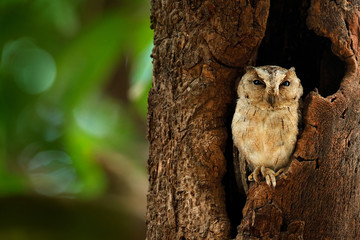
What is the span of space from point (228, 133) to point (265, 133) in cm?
24

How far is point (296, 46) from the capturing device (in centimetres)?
320

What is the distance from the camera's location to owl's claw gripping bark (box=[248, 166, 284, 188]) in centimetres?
247

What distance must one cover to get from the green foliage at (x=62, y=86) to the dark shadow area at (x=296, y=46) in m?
1.12

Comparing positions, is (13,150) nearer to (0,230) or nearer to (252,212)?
(0,230)

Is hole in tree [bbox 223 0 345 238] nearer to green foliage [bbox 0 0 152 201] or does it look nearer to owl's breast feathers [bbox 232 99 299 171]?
owl's breast feathers [bbox 232 99 299 171]

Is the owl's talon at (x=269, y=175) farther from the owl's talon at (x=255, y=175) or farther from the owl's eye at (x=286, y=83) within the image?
the owl's eye at (x=286, y=83)

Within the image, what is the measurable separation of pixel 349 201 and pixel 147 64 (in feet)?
5.54

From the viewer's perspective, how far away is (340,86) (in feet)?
8.64

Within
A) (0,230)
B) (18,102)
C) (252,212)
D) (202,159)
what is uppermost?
(18,102)

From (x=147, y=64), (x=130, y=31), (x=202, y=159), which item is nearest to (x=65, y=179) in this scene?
(x=130, y=31)

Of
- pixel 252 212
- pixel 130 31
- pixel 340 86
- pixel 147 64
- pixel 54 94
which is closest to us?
pixel 252 212

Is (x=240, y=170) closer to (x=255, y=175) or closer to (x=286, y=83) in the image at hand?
(x=255, y=175)

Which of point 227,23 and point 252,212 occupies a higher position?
point 227,23

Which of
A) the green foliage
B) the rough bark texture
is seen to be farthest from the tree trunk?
the green foliage
